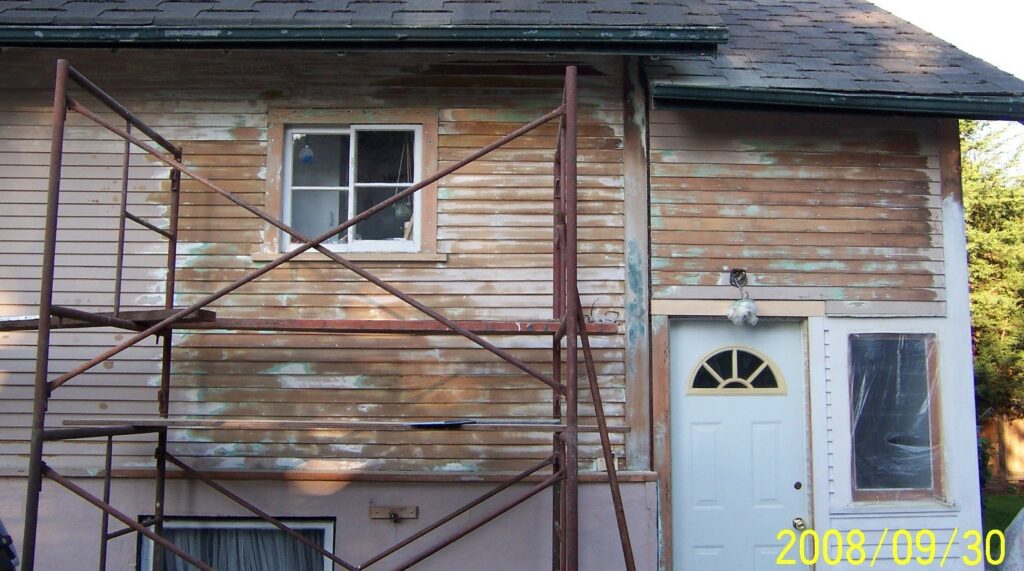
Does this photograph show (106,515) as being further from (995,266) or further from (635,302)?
(995,266)

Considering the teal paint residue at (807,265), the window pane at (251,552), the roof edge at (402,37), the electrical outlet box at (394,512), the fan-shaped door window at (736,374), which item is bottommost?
the window pane at (251,552)

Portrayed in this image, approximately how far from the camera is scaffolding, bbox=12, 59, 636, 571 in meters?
3.71

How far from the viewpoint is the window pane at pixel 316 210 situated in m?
5.33

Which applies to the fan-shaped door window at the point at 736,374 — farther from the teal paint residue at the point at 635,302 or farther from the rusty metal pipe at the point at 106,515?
the rusty metal pipe at the point at 106,515

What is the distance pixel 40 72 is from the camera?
5320 millimetres

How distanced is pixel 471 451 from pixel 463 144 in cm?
214

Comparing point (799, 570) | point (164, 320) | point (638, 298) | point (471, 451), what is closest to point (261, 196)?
point (164, 320)

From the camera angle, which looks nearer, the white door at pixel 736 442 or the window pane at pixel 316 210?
the white door at pixel 736 442

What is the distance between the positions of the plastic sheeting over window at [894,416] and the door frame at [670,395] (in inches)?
10.6

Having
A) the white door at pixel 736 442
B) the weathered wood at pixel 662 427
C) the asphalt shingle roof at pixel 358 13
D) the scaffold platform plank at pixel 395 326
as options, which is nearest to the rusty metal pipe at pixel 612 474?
the scaffold platform plank at pixel 395 326

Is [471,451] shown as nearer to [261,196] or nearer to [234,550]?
[234,550]

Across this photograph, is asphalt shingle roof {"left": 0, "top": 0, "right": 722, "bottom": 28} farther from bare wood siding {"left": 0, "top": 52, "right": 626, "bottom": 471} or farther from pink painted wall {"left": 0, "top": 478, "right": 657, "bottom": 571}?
pink painted wall {"left": 0, "top": 478, "right": 657, "bottom": 571}

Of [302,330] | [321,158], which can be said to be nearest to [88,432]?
[302,330]

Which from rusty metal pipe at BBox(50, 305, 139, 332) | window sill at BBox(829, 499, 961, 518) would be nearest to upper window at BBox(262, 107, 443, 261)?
rusty metal pipe at BBox(50, 305, 139, 332)
